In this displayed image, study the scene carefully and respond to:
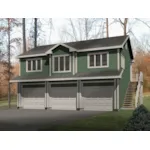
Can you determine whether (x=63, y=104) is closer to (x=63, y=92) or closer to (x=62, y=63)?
(x=63, y=92)

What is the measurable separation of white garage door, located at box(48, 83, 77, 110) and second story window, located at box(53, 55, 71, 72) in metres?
0.76

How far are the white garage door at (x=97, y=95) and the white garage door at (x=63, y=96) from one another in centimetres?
34

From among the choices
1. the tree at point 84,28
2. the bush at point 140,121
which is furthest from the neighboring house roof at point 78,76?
the bush at point 140,121

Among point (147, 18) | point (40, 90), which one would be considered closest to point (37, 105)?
point (40, 90)

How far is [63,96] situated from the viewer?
763 cm

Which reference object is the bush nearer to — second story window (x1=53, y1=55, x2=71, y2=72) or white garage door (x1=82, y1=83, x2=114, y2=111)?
white garage door (x1=82, y1=83, x2=114, y2=111)

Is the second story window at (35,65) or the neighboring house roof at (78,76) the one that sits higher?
the second story window at (35,65)

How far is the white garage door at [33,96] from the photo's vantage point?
23.3 ft

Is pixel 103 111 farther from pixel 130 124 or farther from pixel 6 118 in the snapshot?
pixel 6 118

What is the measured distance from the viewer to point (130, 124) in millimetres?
5578

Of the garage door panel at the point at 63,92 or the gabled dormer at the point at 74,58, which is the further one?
the garage door panel at the point at 63,92

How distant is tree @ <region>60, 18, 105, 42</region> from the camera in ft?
22.0

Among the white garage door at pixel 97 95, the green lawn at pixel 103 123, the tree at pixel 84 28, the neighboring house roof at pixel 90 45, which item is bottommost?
the green lawn at pixel 103 123

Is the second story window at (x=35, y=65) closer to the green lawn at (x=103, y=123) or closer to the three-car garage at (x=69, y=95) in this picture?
the three-car garage at (x=69, y=95)
